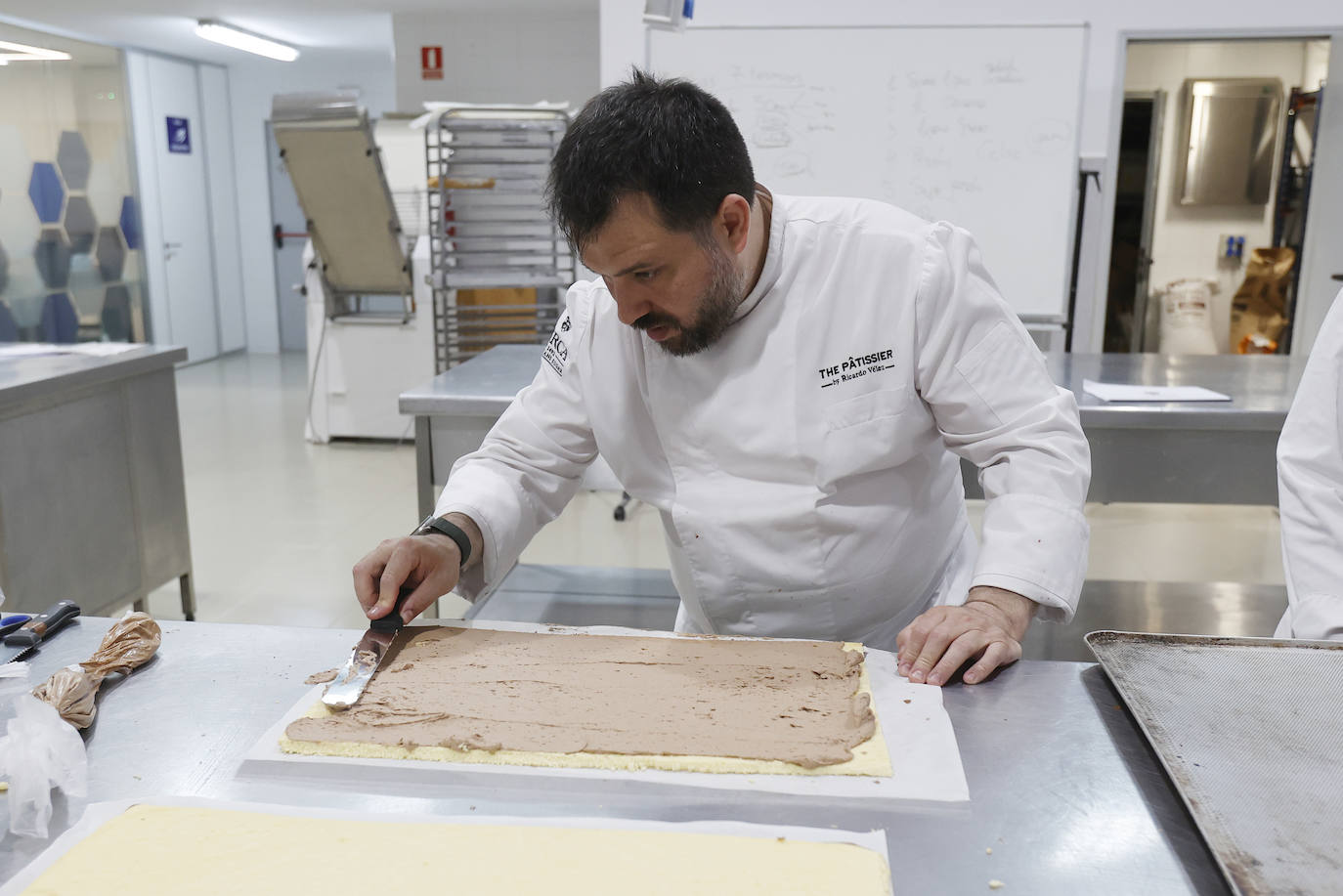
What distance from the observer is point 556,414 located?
1310 mm

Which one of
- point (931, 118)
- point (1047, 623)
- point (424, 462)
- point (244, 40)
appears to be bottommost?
point (1047, 623)

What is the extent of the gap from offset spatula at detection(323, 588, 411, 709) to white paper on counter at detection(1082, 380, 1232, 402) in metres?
1.70

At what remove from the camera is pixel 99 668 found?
36.7 inches

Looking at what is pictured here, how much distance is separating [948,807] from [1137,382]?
2.01m

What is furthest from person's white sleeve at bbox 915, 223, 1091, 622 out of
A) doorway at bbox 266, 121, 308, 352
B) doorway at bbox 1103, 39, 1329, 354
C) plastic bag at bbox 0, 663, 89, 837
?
doorway at bbox 266, 121, 308, 352

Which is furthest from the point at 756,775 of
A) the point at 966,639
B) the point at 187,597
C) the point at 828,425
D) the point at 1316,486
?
the point at 187,597

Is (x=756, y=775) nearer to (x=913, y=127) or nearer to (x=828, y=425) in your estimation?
(x=828, y=425)

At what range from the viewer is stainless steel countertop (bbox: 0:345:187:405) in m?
2.27

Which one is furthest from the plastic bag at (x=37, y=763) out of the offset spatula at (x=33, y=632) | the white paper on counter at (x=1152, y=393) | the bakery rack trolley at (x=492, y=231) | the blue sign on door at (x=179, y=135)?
the blue sign on door at (x=179, y=135)

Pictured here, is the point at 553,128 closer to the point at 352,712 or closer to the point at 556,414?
the point at 556,414

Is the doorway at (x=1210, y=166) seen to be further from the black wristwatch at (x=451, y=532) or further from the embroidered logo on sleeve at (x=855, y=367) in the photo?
the black wristwatch at (x=451, y=532)

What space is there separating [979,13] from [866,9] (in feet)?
1.42

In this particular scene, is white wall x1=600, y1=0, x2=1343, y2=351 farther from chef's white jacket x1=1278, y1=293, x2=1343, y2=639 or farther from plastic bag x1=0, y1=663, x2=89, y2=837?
plastic bag x1=0, y1=663, x2=89, y2=837

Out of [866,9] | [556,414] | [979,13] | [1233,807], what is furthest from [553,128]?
[1233,807]
